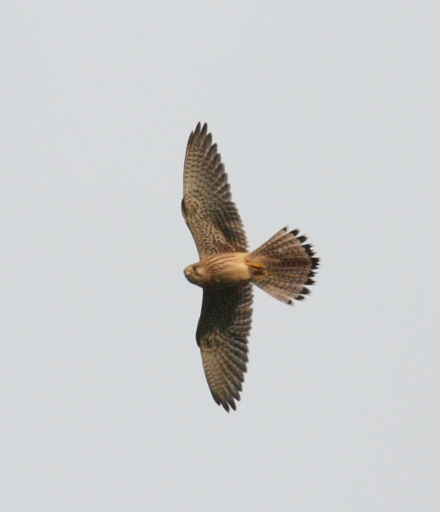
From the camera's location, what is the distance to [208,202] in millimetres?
14617

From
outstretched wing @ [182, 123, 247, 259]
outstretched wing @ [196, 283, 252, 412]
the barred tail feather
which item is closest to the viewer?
the barred tail feather

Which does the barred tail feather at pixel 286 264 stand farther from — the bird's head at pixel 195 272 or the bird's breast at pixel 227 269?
the bird's head at pixel 195 272

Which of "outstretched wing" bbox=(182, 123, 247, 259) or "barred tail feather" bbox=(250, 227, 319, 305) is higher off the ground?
"outstretched wing" bbox=(182, 123, 247, 259)

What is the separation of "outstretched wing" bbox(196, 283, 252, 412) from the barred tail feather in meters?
0.59

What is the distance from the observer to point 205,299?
15.0 meters

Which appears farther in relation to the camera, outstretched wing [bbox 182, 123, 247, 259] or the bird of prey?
outstretched wing [bbox 182, 123, 247, 259]

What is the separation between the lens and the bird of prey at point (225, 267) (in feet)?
46.9

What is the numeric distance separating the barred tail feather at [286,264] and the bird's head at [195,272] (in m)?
0.65

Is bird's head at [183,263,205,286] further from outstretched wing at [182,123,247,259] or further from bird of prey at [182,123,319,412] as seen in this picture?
outstretched wing at [182,123,247,259]

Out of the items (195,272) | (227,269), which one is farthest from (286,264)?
(195,272)

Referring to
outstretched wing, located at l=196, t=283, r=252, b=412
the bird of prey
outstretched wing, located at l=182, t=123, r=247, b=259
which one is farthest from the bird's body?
outstretched wing, located at l=196, t=283, r=252, b=412

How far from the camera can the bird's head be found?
14.4 meters

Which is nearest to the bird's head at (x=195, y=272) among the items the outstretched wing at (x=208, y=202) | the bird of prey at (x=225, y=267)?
the bird of prey at (x=225, y=267)

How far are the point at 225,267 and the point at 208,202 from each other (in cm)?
89
